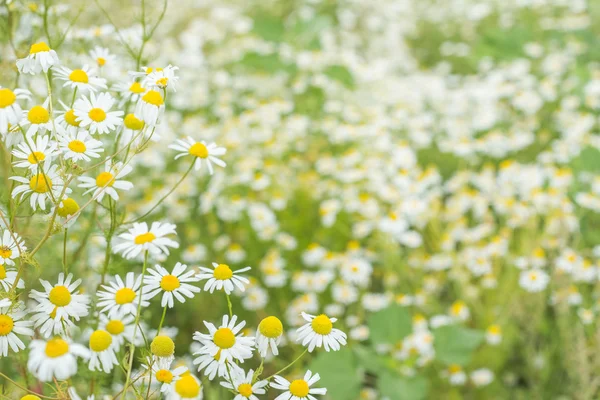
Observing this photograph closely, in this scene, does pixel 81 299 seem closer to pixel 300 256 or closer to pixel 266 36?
pixel 300 256

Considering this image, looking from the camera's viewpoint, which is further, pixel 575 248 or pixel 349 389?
pixel 575 248

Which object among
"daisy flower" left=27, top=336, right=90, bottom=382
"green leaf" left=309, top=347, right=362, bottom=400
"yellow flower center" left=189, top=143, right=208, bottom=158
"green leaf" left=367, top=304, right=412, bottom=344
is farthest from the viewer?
"green leaf" left=367, top=304, right=412, bottom=344

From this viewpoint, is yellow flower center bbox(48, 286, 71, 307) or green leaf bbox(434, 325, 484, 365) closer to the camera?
yellow flower center bbox(48, 286, 71, 307)

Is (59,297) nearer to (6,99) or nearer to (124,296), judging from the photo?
(124,296)

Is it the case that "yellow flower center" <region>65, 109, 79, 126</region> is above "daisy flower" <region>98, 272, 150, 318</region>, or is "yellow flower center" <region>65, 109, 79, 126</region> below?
above

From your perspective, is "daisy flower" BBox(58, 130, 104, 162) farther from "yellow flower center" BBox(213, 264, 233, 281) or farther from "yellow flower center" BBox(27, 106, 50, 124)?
"yellow flower center" BBox(213, 264, 233, 281)

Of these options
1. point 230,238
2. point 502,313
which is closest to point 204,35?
point 230,238

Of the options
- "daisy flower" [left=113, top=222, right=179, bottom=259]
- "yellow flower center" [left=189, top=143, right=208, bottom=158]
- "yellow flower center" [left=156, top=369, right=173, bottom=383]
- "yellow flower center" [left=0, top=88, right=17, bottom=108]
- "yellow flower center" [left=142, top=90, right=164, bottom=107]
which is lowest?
"yellow flower center" [left=156, top=369, right=173, bottom=383]

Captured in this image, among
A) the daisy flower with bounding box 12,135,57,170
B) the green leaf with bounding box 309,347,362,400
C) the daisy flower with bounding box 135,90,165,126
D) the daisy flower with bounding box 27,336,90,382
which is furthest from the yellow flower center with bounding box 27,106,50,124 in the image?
the green leaf with bounding box 309,347,362,400
